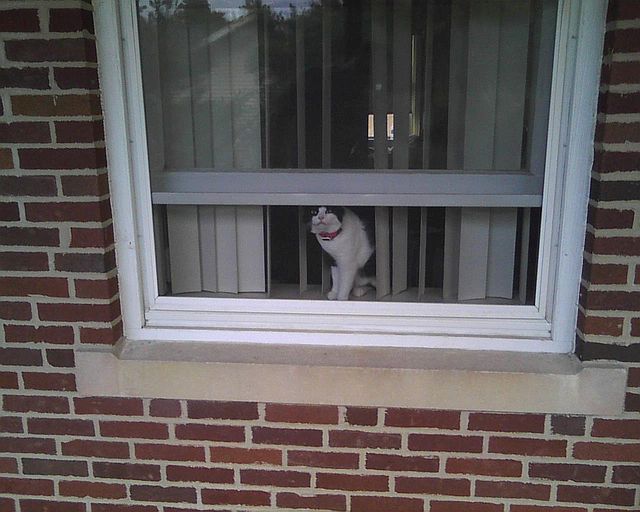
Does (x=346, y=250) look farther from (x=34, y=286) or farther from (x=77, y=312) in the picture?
(x=34, y=286)

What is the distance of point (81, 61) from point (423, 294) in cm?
138

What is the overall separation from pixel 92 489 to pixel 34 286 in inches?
31.0

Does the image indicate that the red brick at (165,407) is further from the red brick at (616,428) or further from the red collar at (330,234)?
the red brick at (616,428)

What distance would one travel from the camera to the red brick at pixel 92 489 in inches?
87.1

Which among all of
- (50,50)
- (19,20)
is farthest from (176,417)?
(19,20)

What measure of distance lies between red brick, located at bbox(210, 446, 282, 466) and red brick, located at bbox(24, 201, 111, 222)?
908 mm

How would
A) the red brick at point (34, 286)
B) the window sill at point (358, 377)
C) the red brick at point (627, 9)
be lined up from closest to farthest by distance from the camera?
the red brick at point (627, 9) → the window sill at point (358, 377) → the red brick at point (34, 286)

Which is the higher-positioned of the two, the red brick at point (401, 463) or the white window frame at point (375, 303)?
the white window frame at point (375, 303)

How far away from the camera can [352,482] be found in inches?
83.3

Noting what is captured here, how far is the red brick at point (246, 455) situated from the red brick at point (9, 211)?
105 centimetres

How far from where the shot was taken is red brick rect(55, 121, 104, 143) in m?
1.93

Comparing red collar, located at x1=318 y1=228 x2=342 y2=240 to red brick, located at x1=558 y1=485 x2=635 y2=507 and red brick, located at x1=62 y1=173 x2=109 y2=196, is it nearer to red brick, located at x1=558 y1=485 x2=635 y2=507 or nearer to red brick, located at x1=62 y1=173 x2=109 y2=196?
red brick, located at x1=62 y1=173 x2=109 y2=196

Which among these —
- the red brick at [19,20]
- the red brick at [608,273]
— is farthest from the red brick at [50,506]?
the red brick at [608,273]

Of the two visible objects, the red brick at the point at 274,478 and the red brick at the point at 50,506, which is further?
the red brick at the point at 50,506
